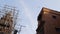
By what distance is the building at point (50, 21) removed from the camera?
23188mm

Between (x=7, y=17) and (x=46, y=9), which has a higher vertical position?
(x=46, y=9)

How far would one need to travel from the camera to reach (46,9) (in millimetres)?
25406

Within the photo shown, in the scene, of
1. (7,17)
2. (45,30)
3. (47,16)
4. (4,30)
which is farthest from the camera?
(7,17)

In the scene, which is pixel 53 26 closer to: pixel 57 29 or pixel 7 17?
pixel 57 29

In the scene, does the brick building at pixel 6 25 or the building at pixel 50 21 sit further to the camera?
the brick building at pixel 6 25

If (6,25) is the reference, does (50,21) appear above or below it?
above

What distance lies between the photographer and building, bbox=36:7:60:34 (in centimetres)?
2319

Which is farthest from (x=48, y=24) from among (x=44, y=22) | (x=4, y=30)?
(x=4, y=30)

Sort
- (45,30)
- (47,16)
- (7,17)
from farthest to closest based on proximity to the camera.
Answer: (7,17), (47,16), (45,30)

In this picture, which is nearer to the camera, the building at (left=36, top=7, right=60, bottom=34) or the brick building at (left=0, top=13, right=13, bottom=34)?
the building at (left=36, top=7, right=60, bottom=34)

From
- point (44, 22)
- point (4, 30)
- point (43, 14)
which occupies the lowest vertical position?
point (4, 30)

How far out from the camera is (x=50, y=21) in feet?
79.3

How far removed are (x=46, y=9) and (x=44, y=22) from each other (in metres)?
3.07

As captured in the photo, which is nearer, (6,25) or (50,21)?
(50,21)
